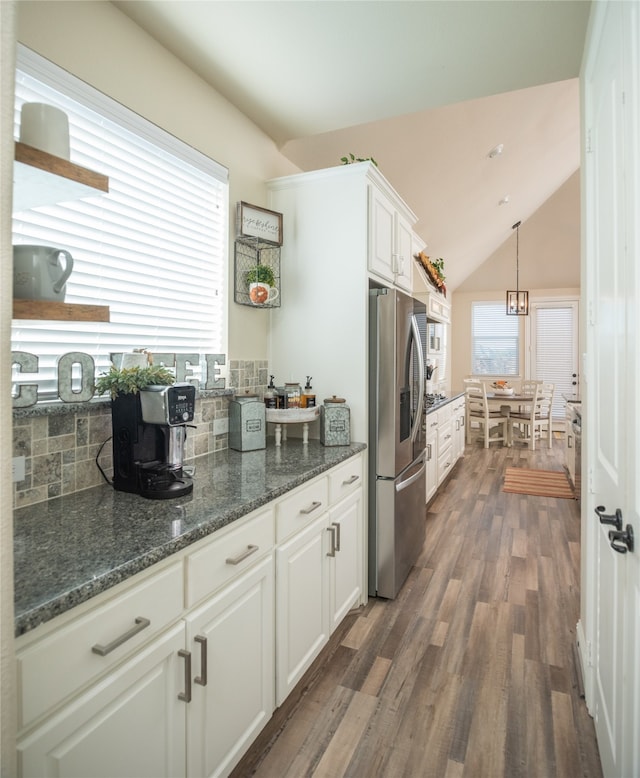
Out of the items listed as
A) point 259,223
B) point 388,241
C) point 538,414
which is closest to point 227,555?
point 259,223

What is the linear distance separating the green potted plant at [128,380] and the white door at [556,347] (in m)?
8.20

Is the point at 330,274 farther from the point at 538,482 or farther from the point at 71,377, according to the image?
the point at 538,482

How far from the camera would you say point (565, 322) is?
27.2ft

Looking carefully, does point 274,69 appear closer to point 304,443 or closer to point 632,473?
point 304,443

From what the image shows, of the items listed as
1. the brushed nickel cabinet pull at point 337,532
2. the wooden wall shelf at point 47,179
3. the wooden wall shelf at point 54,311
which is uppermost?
the wooden wall shelf at point 47,179

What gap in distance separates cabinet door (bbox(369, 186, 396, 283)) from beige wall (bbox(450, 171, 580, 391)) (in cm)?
644

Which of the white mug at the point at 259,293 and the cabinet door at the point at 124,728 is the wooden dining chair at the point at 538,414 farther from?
the cabinet door at the point at 124,728

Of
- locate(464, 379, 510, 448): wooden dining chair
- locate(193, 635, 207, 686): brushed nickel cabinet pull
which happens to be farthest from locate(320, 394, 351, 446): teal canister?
locate(464, 379, 510, 448): wooden dining chair

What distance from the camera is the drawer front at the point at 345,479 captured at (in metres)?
2.15

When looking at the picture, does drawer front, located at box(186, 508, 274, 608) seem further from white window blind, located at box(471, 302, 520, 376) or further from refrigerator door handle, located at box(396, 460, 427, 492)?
white window blind, located at box(471, 302, 520, 376)

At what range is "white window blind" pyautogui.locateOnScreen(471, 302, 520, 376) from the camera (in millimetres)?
8656

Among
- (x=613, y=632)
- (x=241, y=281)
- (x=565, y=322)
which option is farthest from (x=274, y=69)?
(x=565, y=322)

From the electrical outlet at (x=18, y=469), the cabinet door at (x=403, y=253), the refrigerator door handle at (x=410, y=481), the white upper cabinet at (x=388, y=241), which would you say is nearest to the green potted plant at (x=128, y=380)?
the electrical outlet at (x=18, y=469)

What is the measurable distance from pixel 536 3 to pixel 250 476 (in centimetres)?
214
